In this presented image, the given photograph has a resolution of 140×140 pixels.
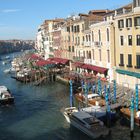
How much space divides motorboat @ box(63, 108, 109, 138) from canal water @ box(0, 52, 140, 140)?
708 mm

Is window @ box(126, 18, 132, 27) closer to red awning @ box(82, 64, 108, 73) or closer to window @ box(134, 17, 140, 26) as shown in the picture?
window @ box(134, 17, 140, 26)

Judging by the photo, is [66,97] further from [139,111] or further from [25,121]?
[139,111]

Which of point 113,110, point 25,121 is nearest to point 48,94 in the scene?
point 25,121

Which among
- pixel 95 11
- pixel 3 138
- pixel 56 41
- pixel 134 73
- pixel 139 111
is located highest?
pixel 95 11

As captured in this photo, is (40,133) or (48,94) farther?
(48,94)

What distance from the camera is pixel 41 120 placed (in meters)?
40.6

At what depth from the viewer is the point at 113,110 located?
38625 millimetres

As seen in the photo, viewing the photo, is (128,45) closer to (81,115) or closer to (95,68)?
(95,68)

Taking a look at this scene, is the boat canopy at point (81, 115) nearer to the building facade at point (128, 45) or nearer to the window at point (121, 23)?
the building facade at point (128, 45)

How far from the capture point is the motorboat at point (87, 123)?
32781mm

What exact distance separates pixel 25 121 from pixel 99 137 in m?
11.3

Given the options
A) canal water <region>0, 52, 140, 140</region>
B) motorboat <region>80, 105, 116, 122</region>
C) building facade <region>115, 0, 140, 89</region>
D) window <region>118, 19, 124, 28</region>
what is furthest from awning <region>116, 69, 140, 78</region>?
canal water <region>0, 52, 140, 140</region>

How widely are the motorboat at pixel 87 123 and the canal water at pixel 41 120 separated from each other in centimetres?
71

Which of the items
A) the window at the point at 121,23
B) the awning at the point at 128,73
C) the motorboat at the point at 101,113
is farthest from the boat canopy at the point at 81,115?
the window at the point at 121,23
